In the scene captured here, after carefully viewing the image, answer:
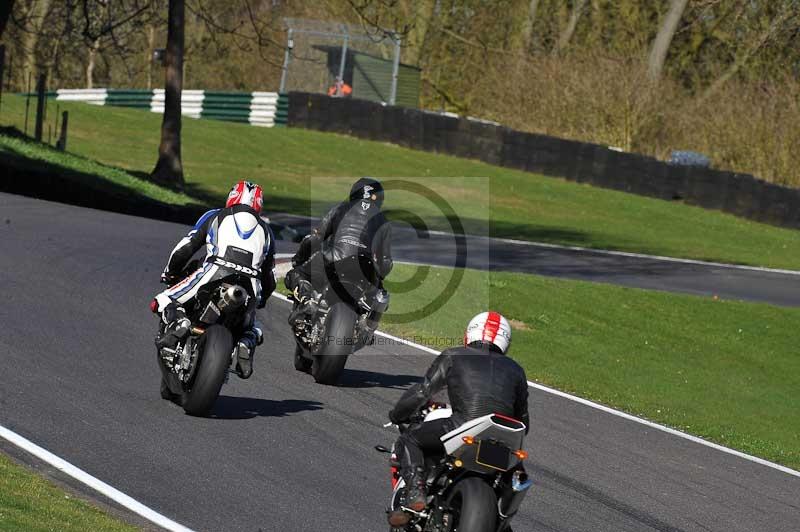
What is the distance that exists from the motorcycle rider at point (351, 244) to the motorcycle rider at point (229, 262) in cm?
169

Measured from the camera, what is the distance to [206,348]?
28.8ft

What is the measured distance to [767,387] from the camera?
50.1 ft

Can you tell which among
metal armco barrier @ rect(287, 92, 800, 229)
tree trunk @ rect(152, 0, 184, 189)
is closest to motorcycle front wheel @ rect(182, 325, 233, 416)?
tree trunk @ rect(152, 0, 184, 189)

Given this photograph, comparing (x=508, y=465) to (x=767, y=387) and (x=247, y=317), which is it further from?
(x=767, y=387)

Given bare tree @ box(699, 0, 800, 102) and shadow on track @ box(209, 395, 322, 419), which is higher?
bare tree @ box(699, 0, 800, 102)

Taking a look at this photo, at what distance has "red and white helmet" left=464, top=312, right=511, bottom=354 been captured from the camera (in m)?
6.64

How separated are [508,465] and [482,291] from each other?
12.2m

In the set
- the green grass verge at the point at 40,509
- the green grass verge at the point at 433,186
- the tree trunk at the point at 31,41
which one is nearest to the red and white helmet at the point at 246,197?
the green grass verge at the point at 40,509

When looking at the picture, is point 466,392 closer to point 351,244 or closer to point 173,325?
point 173,325

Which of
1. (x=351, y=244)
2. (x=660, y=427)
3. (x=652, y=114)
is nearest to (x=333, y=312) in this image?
(x=351, y=244)

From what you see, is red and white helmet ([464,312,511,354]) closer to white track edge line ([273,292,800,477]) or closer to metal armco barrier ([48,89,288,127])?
white track edge line ([273,292,800,477])

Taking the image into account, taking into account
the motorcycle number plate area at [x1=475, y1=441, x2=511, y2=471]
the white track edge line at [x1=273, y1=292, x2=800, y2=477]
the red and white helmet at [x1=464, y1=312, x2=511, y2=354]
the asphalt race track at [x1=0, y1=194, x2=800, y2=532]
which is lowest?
the white track edge line at [x1=273, y1=292, x2=800, y2=477]

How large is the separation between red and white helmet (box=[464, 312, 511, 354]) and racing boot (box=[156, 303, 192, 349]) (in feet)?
9.73

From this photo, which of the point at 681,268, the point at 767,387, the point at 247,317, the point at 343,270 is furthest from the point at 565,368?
the point at 681,268
